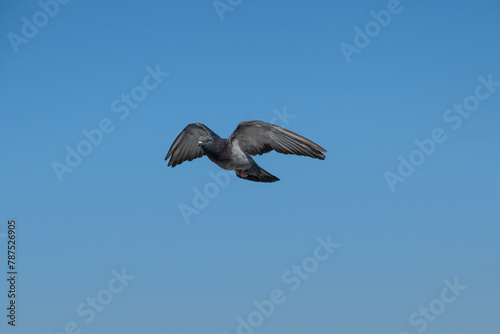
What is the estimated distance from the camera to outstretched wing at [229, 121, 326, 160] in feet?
42.7

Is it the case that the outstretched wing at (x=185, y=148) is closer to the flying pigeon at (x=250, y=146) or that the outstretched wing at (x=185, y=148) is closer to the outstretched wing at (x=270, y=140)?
the flying pigeon at (x=250, y=146)

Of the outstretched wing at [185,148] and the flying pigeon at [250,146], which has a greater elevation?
the flying pigeon at [250,146]

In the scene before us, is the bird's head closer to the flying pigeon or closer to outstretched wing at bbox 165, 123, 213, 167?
the flying pigeon

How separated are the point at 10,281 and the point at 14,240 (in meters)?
1.14

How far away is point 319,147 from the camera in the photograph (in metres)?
12.8

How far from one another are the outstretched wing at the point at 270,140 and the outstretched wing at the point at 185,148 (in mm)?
1566

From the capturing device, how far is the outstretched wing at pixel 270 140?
1302 cm

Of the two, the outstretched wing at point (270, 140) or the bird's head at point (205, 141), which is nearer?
the outstretched wing at point (270, 140)

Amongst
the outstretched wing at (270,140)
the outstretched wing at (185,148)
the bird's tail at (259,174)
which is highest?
the outstretched wing at (270,140)

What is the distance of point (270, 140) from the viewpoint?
13820 millimetres

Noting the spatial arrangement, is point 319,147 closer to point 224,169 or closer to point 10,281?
point 224,169

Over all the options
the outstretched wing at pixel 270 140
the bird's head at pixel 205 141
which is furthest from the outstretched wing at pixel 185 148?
the outstretched wing at pixel 270 140

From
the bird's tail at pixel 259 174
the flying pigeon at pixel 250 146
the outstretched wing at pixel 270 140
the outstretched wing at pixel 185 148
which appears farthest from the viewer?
the outstretched wing at pixel 185 148

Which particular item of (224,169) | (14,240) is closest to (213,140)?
(224,169)
